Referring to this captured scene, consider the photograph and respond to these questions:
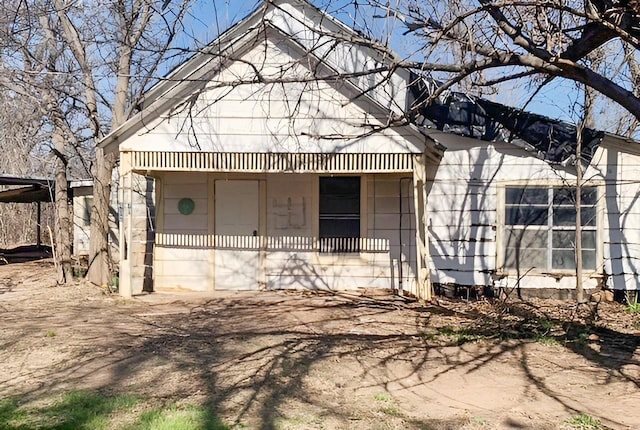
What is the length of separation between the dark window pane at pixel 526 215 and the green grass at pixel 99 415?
7013 mm

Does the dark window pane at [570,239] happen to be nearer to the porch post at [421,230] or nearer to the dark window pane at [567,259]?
the dark window pane at [567,259]

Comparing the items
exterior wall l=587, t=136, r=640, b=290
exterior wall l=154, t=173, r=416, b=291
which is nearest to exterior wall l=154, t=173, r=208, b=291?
exterior wall l=154, t=173, r=416, b=291

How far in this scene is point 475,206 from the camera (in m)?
9.56

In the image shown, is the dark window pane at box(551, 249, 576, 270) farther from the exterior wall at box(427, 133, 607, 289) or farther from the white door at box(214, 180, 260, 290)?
the white door at box(214, 180, 260, 290)

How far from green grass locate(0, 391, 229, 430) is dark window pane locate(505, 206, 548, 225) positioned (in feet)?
23.0

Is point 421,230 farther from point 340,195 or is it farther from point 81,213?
point 81,213

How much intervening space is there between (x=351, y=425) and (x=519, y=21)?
440 centimetres

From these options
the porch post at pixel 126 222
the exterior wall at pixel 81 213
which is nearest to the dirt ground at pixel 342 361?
the porch post at pixel 126 222

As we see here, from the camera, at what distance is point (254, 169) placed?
899 centimetres

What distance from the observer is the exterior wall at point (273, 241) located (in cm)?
1005

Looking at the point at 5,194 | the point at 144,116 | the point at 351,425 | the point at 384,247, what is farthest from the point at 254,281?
the point at 5,194

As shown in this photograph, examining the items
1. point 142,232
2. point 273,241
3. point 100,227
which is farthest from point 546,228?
point 100,227

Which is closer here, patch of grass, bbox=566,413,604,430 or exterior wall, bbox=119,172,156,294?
patch of grass, bbox=566,413,604,430

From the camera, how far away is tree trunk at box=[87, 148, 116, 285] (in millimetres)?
10547
